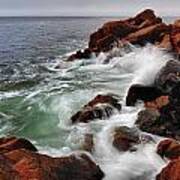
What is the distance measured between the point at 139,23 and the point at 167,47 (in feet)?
37.4

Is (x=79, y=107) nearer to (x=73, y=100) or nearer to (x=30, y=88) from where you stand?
(x=73, y=100)

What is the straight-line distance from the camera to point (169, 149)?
1158cm

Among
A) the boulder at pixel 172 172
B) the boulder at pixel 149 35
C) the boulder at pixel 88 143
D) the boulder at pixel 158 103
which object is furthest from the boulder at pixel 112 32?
the boulder at pixel 172 172

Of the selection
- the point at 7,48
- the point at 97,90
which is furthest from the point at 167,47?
the point at 7,48

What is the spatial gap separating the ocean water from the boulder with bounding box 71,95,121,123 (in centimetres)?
24

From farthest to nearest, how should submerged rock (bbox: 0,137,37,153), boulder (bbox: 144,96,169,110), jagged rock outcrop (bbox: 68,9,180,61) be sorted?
jagged rock outcrop (bbox: 68,9,180,61), boulder (bbox: 144,96,169,110), submerged rock (bbox: 0,137,37,153)

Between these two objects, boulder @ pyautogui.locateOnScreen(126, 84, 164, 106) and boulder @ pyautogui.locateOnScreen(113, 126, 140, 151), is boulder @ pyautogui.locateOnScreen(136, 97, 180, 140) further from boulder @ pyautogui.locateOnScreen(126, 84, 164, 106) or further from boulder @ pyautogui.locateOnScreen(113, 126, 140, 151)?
boulder @ pyautogui.locateOnScreen(126, 84, 164, 106)

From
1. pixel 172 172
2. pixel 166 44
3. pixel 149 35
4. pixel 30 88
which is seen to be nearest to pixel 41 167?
pixel 172 172

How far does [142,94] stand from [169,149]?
15.8ft

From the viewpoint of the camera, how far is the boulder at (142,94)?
15956 millimetres

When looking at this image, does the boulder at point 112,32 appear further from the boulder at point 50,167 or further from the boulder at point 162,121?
the boulder at point 50,167

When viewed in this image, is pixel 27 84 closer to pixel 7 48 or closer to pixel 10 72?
pixel 10 72

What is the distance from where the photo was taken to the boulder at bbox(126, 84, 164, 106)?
16.0m

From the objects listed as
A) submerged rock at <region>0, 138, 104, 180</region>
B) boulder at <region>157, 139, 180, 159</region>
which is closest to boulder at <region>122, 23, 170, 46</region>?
boulder at <region>157, 139, 180, 159</region>
